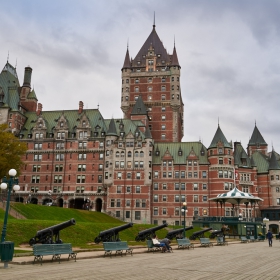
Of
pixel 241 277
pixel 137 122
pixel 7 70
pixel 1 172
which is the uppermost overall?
pixel 7 70

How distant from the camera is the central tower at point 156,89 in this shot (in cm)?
9800

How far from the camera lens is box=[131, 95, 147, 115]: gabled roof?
93750 millimetres

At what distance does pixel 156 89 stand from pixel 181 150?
76.2 feet

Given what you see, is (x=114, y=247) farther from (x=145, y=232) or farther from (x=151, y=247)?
(x=145, y=232)

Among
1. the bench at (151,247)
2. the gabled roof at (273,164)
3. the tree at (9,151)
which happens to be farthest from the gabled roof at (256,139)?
the bench at (151,247)

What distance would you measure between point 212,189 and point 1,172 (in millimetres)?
45341

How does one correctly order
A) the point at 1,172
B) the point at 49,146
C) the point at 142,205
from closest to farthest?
the point at 1,172, the point at 142,205, the point at 49,146

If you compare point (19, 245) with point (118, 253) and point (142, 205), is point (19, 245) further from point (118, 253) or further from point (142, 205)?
point (142, 205)

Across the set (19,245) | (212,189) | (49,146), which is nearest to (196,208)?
(212,189)

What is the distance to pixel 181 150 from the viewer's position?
86125 millimetres

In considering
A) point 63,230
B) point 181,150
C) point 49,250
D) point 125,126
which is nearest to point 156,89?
point 125,126

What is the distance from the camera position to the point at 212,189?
81.4 m

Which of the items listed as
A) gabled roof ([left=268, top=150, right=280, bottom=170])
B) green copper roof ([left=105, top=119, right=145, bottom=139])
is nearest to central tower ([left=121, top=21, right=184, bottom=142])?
green copper roof ([left=105, top=119, right=145, bottom=139])

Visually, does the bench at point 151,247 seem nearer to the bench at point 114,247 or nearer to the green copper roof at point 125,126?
the bench at point 114,247
